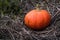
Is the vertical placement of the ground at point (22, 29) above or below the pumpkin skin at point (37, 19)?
below

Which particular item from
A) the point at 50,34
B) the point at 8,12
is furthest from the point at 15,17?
the point at 50,34

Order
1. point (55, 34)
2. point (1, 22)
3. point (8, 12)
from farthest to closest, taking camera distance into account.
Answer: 1. point (8, 12)
2. point (1, 22)
3. point (55, 34)

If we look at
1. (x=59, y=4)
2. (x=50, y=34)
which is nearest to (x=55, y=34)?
(x=50, y=34)

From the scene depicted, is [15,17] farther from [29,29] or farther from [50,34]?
[50,34]

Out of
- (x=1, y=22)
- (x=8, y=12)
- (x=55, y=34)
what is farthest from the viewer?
(x=8, y=12)

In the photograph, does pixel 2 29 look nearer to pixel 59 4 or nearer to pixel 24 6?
pixel 24 6

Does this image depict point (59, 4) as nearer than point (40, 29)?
No

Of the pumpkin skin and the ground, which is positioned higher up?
the pumpkin skin

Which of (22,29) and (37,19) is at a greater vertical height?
(37,19)

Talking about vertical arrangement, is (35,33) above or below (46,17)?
→ below
